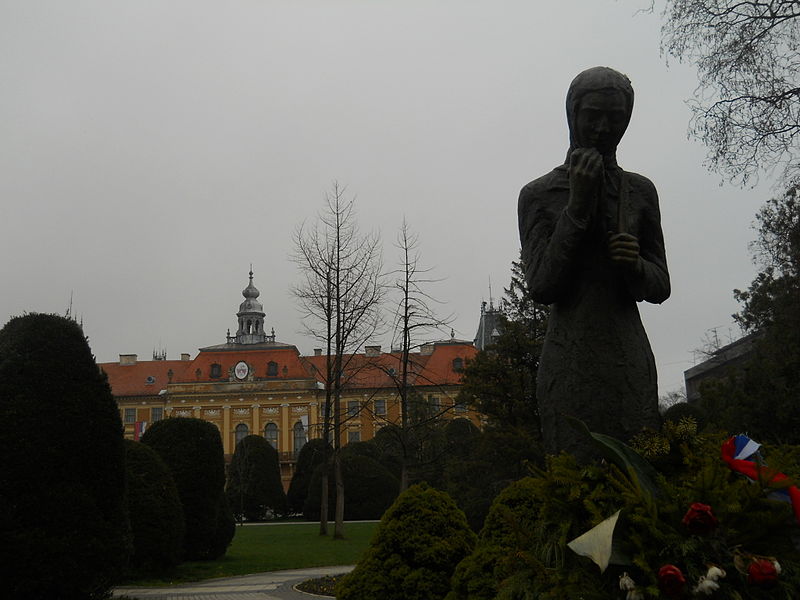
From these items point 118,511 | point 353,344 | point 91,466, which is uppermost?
point 353,344

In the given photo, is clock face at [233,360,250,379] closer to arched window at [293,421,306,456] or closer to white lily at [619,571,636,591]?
arched window at [293,421,306,456]

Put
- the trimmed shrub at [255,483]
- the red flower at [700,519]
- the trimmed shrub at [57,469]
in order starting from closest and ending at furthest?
the red flower at [700,519], the trimmed shrub at [57,469], the trimmed shrub at [255,483]

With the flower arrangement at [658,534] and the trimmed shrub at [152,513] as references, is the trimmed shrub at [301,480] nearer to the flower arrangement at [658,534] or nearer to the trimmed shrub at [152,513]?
the trimmed shrub at [152,513]

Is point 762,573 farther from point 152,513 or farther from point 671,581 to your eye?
point 152,513

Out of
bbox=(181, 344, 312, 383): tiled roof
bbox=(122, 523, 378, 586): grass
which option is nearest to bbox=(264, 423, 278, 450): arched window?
bbox=(181, 344, 312, 383): tiled roof

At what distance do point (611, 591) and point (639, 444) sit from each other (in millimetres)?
667

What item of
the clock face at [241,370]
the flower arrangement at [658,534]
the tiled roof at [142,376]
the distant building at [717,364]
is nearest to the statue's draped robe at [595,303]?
the flower arrangement at [658,534]

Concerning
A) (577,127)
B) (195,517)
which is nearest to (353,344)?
(195,517)

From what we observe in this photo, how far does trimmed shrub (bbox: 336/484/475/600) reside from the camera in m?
5.49

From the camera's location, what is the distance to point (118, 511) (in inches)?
372

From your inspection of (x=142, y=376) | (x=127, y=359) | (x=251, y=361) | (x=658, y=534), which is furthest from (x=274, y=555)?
(x=127, y=359)

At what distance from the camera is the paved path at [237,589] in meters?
11.6

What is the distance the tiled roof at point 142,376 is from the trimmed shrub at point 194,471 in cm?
6441

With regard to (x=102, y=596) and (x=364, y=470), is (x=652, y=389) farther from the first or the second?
(x=364, y=470)
